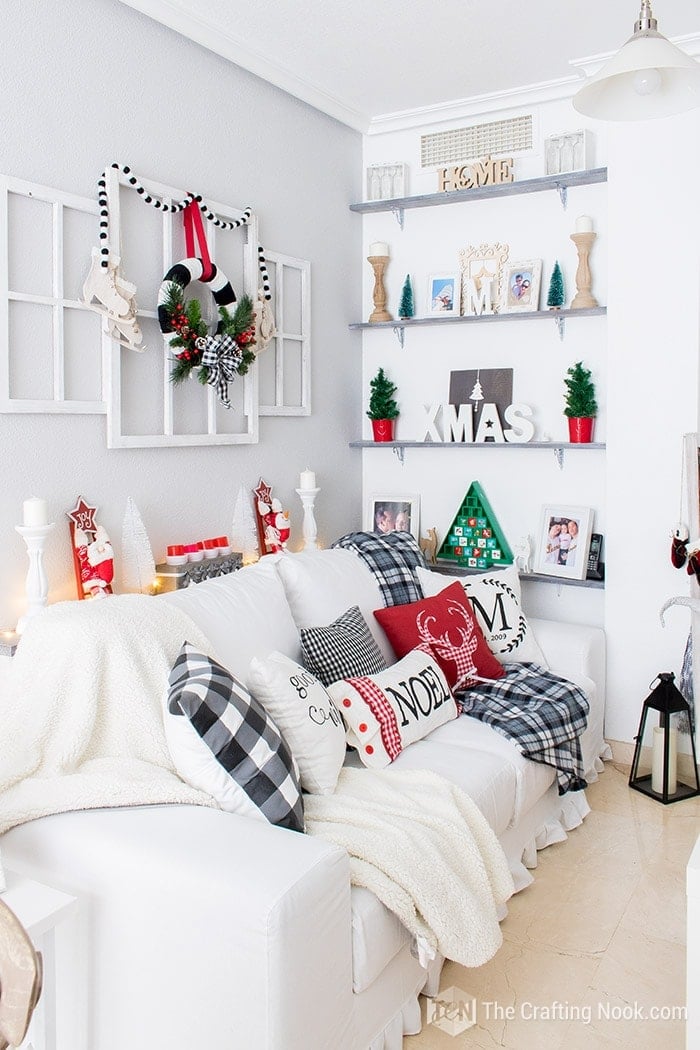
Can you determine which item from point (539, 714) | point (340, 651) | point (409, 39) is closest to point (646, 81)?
point (409, 39)

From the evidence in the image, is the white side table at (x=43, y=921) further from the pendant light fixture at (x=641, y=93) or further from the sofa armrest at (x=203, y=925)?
the pendant light fixture at (x=641, y=93)

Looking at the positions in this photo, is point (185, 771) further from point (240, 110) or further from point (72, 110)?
point (240, 110)

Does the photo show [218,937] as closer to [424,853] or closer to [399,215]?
[424,853]

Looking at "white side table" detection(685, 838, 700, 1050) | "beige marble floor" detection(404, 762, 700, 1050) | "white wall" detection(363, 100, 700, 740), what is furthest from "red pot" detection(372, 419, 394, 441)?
"white side table" detection(685, 838, 700, 1050)

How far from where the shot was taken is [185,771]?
6.31 ft

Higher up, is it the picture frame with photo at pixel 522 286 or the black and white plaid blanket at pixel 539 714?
the picture frame with photo at pixel 522 286

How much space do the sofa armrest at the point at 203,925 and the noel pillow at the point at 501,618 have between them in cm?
154

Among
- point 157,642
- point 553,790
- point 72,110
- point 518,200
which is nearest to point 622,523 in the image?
point 553,790

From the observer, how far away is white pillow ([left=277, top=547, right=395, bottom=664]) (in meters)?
2.86

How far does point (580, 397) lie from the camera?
3498mm

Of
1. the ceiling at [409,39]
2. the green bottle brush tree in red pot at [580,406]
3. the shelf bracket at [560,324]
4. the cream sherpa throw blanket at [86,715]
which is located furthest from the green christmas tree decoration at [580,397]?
the cream sherpa throw blanket at [86,715]

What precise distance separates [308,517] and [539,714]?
50.8 inches

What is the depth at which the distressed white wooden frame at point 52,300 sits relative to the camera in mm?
2416

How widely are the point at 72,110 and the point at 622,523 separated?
2.34m
